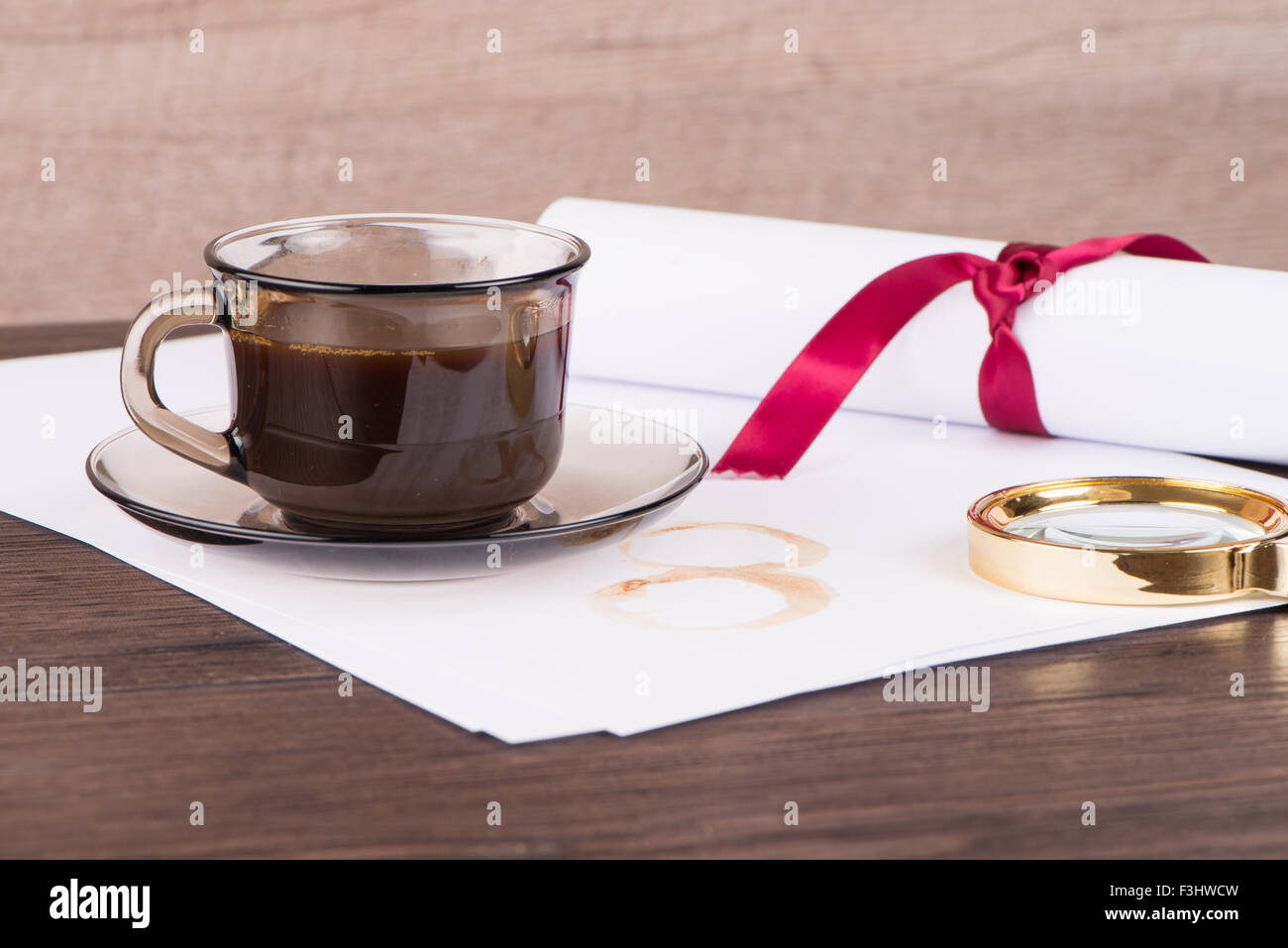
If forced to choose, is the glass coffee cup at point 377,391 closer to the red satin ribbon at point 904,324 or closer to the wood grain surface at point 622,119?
the red satin ribbon at point 904,324

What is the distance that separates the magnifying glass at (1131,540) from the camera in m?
0.57

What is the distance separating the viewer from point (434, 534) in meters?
0.61

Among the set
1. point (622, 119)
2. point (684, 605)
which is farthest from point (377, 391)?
point (622, 119)

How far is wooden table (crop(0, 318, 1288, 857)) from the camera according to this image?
16.3 inches

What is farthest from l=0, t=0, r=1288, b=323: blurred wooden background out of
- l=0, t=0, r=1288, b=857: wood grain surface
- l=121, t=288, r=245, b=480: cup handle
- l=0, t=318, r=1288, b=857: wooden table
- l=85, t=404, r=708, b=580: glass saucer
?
l=0, t=318, r=1288, b=857: wooden table

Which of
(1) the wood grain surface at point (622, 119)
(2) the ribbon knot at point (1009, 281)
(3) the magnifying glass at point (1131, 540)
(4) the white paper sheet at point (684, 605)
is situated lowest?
(4) the white paper sheet at point (684, 605)

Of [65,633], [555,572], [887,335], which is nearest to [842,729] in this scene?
[555,572]

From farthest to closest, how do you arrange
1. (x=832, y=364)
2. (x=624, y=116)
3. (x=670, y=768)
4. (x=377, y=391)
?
(x=624, y=116)
(x=832, y=364)
(x=377, y=391)
(x=670, y=768)

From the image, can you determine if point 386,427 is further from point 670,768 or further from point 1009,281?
point 1009,281

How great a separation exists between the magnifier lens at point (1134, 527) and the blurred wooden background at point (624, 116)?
137 cm

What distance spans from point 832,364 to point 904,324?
0.21 ft

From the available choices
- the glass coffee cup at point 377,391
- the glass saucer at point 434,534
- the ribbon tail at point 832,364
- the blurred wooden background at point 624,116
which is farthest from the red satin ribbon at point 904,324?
the blurred wooden background at point 624,116

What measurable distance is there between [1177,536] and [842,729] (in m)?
0.21

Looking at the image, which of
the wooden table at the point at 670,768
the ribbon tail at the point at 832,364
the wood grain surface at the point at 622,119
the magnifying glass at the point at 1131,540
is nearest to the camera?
the wooden table at the point at 670,768
